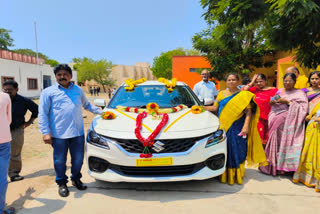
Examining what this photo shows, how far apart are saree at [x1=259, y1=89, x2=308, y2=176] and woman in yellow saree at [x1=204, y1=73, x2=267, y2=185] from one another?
0.76 feet

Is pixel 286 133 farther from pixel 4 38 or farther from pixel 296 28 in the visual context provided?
pixel 4 38

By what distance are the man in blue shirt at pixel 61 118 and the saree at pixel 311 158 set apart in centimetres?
303

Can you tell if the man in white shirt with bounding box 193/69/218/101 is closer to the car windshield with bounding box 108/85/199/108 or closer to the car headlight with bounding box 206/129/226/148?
the car windshield with bounding box 108/85/199/108

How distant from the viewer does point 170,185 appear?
295cm

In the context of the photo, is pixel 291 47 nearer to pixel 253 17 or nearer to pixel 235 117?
pixel 253 17

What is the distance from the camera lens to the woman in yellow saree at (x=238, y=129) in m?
2.98

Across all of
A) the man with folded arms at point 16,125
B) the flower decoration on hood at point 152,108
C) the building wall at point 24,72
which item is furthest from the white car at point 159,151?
the building wall at point 24,72

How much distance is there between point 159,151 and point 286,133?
193 centimetres

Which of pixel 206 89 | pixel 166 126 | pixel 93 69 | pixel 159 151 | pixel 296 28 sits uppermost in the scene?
pixel 93 69

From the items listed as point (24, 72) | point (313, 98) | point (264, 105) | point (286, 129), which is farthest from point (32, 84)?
point (313, 98)

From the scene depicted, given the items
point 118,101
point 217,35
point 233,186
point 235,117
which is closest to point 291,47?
point 217,35

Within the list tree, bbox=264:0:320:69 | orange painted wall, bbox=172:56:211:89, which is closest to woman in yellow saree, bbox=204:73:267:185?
tree, bbox=264:0:320:69

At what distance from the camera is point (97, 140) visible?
2625 mm

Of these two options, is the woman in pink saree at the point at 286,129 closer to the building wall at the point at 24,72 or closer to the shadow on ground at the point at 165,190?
the shadow on ground at the point at 165,190
